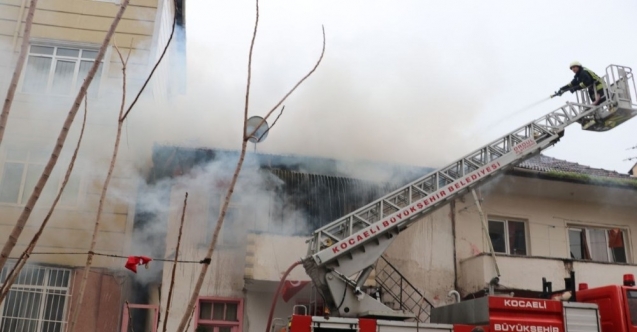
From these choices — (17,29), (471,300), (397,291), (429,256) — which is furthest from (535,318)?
(17,29)

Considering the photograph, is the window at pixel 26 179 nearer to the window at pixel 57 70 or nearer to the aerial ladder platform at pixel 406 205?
the window at pixel 57 70

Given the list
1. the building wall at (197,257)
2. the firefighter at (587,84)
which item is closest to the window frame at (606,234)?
the firefighter at (587,84)

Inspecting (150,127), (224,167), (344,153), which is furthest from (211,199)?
(344,153)

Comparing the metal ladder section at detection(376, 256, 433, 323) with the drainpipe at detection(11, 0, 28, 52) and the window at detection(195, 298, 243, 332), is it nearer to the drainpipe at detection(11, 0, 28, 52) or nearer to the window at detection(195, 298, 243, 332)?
the window at detection(195, 298, 243, 332)

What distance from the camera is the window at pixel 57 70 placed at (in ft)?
38.3

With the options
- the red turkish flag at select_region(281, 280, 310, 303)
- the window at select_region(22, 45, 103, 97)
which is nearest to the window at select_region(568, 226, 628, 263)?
the red turkish flag at select_region(281, 280, 310, 303)

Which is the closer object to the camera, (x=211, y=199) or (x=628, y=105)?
(x=628, y=105)

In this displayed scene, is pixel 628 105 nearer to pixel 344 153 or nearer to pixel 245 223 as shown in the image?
pixel 344 153

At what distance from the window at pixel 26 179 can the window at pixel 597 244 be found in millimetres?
11486

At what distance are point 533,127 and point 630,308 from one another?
400cm

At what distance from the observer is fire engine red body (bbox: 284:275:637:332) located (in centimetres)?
848

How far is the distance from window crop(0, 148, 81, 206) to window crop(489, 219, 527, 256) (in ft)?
30.9

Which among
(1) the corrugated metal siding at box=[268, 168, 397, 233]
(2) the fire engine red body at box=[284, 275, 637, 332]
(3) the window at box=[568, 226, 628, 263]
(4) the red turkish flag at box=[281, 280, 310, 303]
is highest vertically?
(1) the corrugated metal siding at box=[268, 168, 397, 233]

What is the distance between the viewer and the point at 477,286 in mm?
12594
